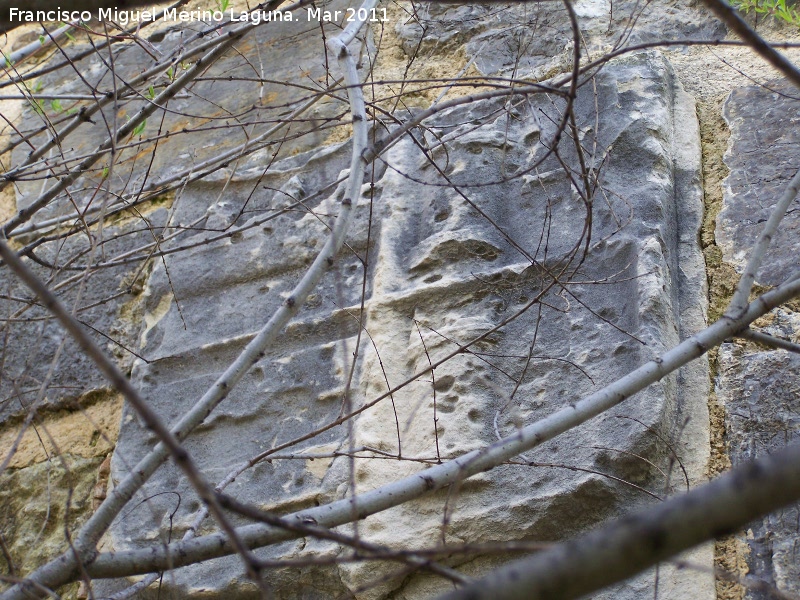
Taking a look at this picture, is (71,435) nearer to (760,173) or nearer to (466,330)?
(466,330)

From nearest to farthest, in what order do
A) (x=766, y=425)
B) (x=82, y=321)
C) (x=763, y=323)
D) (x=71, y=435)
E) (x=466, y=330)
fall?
1. (x=766, y=425)
2. (x=763, y=323)
3. (x=466, y=330)
4. (x=71, y=435)
5. (x=82, y=321)

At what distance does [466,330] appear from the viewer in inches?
62.8

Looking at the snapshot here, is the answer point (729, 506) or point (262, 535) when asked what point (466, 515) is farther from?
point (729, 506)

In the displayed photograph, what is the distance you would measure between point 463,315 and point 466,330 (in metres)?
0.05

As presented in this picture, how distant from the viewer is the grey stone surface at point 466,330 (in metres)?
1.41

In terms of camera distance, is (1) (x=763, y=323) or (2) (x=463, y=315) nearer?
(1) (x=763, y=323)

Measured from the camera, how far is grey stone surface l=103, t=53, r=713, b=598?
4.64 feet

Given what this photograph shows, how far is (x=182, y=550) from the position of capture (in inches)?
40.8

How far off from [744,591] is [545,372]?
45 centimetres

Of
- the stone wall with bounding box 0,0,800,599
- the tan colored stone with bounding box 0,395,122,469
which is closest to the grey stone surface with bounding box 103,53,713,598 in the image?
the stone wall with bounding box 0,0,800,599

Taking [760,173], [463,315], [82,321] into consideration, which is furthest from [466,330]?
[82,321]

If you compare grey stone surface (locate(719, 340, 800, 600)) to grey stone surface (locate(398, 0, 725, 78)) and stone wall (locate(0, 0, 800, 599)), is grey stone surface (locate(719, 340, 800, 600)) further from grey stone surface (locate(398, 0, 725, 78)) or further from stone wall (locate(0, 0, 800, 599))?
grey stone surface (locate(398, 0, 725, 78))

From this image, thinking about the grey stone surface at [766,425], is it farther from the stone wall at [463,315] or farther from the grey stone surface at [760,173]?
the grey stone surface at [760,173]

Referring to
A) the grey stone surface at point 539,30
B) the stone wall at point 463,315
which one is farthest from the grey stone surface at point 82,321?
the grey stone surface at point 539,30
